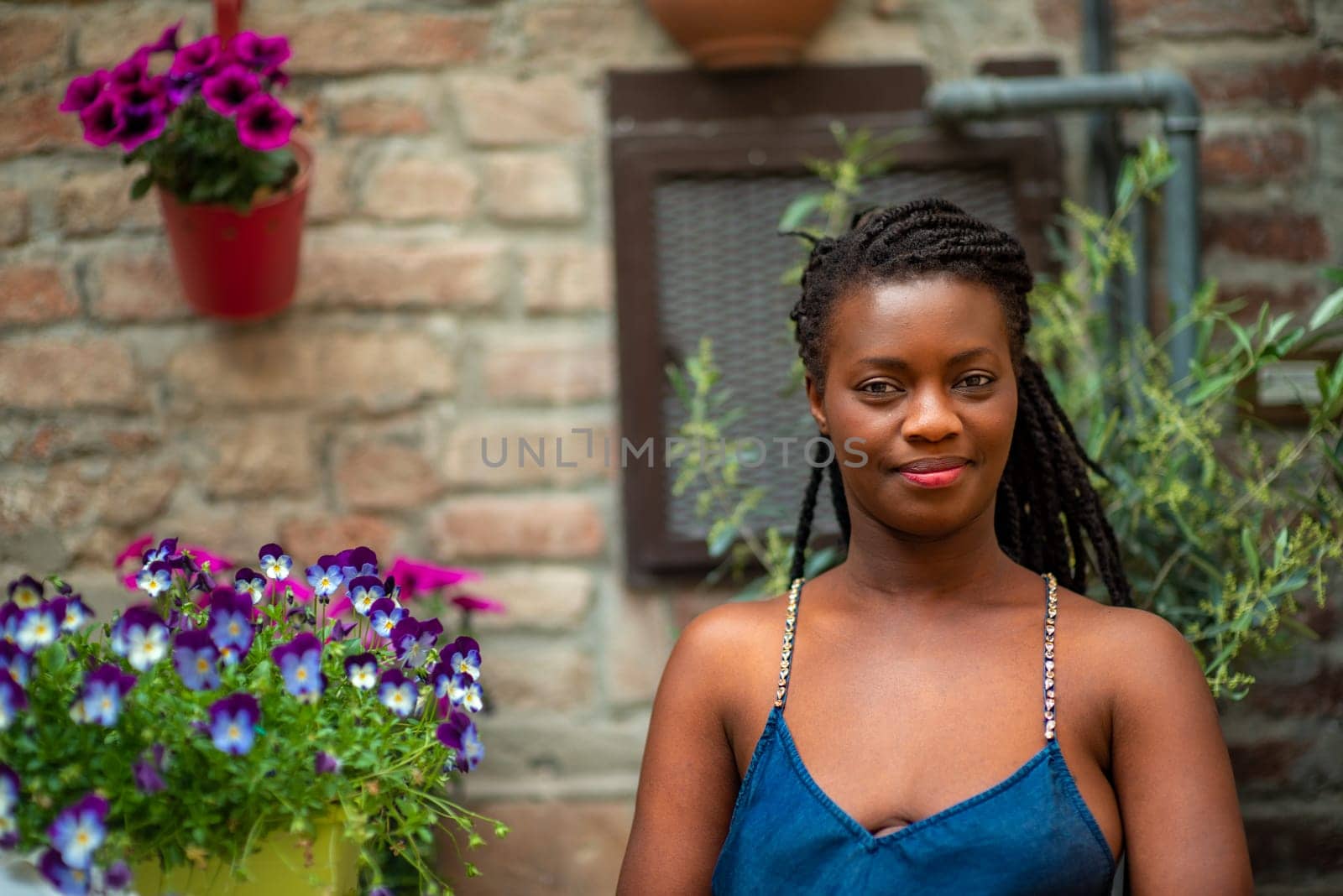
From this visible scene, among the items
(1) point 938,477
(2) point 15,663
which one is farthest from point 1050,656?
(2) point 15,663

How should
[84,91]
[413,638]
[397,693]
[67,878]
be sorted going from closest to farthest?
[67,878] < [397,693] < [413,638] < [84,91]

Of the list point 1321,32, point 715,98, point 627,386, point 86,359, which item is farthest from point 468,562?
point 1321,32

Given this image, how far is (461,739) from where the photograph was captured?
4.43 feet

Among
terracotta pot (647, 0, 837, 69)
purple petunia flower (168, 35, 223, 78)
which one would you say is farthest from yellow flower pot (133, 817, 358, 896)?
terracotta pot (647, 0, 837, 69)

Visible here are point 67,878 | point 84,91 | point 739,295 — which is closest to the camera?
point 67,878

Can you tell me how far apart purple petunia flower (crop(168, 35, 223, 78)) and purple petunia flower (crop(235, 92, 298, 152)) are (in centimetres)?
9

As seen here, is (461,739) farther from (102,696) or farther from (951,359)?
(951,359)

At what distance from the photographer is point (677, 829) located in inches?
65.9

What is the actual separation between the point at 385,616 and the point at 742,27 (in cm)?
152

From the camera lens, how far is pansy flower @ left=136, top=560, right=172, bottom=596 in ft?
4.66

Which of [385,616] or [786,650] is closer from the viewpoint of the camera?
[385,616]

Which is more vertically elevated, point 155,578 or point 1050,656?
point 155,578

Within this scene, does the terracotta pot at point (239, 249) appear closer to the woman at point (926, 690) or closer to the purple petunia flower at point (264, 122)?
the purple petunia flower at point (264, 122)

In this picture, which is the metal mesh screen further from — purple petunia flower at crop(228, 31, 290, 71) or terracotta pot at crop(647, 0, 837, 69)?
purple petunia flower at crop(228, 31, 290, 71)
